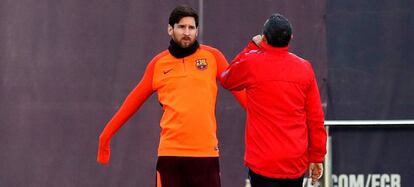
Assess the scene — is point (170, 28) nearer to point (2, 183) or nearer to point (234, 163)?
point (234, 163)

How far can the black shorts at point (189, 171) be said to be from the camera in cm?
581

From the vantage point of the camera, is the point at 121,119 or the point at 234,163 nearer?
A: the point at 121,119

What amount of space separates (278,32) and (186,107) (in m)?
0.68

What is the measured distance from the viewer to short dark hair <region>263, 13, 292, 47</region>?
5.66 m

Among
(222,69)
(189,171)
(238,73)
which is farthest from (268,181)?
(222,69)

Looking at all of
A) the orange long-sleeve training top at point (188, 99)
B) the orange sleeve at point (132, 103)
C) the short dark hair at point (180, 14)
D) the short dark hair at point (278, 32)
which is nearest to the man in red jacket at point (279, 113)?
the short dark hair at point (278, 32)

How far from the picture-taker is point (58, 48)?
8.37 m

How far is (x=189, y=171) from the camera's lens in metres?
5.82

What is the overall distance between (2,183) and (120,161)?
100 cm

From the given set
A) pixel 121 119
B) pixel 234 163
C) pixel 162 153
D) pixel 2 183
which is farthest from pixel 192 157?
pixel 2 183

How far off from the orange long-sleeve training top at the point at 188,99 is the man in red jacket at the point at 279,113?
26 centimetres

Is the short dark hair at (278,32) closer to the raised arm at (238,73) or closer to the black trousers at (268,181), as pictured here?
the raised arm at (238,73)

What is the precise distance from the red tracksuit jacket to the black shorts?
0.97 ft

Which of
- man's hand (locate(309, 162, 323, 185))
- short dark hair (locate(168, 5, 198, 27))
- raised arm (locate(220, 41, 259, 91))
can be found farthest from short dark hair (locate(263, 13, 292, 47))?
man's hand (locate(309, 162, 323, 185))
